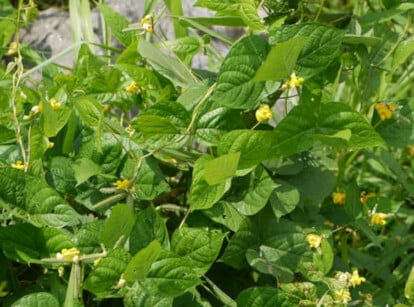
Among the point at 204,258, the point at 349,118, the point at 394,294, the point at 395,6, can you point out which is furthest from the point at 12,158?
the point at 394,294

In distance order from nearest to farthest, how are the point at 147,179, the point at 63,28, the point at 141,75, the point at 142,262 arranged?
the point at 142,262 < the point at 147,179 < the point at 141,75 < the point at 63,28

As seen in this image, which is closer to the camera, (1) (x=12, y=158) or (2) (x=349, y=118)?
(2) (x=349, y=118)

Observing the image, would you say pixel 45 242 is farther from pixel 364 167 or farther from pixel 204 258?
pixel 364 167

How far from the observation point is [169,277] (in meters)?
1.00

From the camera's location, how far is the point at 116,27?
1.35 meters

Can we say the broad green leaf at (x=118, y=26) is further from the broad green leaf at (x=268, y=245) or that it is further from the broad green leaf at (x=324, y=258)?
the broad green leaf at (x=324, y=258)

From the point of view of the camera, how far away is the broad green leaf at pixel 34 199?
1.07m

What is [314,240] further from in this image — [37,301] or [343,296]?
[37,301]

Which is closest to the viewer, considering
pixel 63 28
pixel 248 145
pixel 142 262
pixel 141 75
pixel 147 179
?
pixel 142 262

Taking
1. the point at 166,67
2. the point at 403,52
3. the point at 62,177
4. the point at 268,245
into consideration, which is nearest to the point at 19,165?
the point at 62,177

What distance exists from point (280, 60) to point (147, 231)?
1.03 feet

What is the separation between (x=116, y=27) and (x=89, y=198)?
359mm

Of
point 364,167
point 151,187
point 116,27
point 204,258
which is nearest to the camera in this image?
point 204,258

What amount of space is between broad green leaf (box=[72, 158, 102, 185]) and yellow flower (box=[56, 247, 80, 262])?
0.43 ft
